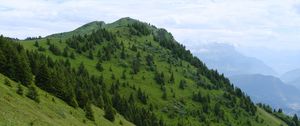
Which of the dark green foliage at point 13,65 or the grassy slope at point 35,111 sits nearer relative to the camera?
the grassy slope at point 35,111

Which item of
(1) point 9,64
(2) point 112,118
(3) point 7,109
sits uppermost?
(1) point 9,64

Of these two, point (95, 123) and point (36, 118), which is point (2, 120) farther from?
point (95, 123)

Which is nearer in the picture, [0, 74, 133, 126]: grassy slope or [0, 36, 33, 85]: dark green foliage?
[0, 74, 133, 126]: grassy slope

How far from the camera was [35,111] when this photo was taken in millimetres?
63500

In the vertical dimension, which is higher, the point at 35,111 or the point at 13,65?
the point at 13,65

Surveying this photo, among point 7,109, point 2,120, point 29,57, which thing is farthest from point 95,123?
point 2,120

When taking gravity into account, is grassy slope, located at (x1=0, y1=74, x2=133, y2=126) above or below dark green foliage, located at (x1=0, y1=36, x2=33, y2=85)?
below

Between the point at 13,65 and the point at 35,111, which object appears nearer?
the point at 35,111

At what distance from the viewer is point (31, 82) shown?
7900cm

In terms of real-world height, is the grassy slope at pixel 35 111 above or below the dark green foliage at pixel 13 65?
below

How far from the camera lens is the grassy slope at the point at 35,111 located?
175 feet

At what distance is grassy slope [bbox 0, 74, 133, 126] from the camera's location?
2100 inches

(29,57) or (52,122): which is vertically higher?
(29,57)

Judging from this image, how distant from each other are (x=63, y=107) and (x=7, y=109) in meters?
23.3
